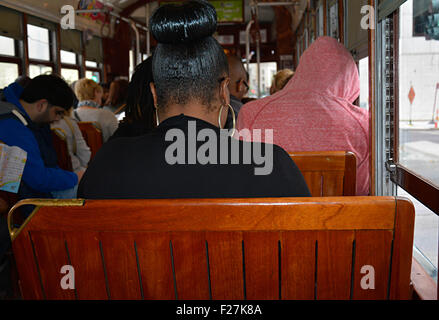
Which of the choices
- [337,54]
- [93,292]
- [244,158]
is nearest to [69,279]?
[93,292]

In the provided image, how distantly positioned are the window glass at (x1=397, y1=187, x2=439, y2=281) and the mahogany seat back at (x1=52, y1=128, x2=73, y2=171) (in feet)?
7.98

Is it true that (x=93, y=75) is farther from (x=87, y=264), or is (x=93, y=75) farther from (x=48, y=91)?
(x=87, y=264)

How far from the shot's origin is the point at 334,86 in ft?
7.14

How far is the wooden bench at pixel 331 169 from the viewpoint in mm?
1641

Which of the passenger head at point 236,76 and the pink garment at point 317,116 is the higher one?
the passenger head at point 236,76

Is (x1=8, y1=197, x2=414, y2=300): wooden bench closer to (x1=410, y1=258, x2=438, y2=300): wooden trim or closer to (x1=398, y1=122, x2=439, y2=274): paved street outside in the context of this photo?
(x1=410, y1=258, x2=438, y2=300): wooden trim

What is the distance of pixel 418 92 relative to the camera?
5.51ft

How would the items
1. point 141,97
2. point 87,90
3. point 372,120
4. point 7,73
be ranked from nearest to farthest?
point 372,120 → point 141,97 → point 87,90 → point 7,73

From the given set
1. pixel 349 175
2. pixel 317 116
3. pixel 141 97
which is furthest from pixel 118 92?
pixel 349 175

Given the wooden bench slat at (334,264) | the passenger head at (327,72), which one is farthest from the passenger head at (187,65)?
the passenger head at (327,72)

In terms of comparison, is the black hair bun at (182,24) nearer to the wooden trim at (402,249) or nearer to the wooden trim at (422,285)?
the wooden trim at (402,249)

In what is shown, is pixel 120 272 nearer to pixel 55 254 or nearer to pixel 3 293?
pixel 55 254

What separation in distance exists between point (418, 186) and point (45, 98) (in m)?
1.92

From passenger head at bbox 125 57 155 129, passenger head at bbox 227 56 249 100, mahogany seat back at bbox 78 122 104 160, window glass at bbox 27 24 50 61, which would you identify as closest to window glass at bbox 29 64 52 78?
window glass at bbox 27 24 50 61
